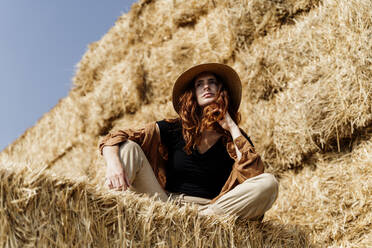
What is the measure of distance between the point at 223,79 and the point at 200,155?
0.52 meters

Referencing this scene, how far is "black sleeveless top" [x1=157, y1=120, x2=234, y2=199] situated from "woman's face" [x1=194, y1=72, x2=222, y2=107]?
25 centimetres

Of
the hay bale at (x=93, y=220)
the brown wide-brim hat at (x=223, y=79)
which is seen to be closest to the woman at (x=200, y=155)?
the brown wide-brim hat at (x=223, y=79)

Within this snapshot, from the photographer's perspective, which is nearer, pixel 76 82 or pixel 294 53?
pixel 294 53

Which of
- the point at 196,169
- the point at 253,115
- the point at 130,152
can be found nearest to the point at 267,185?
the point at 196,169

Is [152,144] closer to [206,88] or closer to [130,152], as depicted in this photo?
[130,152]

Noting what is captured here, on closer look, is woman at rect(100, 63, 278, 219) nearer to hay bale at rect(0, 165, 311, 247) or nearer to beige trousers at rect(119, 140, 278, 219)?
beige trousers at rect(119, 140, 278, 219)

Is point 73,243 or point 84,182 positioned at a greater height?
point 84,182

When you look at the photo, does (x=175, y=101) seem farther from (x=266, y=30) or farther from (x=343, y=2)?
(x=343, y=2)

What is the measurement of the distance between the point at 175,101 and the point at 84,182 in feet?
3.77

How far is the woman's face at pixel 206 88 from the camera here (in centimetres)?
230

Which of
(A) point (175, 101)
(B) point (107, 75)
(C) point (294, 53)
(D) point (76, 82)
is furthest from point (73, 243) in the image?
(D) point (76, 82)

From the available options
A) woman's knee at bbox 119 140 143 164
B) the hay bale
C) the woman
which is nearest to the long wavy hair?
the woman

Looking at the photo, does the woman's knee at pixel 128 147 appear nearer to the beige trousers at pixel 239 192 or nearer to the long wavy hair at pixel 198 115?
the beige trousers at pixel 239 192

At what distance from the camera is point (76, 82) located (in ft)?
14.8
